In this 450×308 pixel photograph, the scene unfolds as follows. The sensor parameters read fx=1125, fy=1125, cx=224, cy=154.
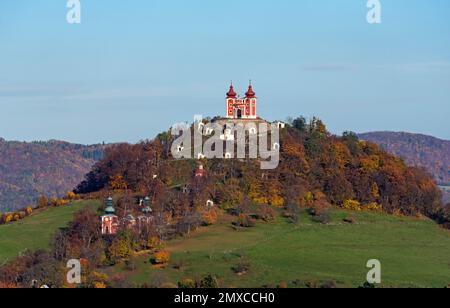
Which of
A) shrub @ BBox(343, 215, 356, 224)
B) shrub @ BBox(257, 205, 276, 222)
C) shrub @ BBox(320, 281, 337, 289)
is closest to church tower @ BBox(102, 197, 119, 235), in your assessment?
shrub @ BBox(257, 205, 276, 222)

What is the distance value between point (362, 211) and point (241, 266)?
75.8 feet

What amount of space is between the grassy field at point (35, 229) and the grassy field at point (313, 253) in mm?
10759

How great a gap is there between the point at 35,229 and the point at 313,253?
23.3 metres

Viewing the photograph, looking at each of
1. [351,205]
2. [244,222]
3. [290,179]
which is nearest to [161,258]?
[244,222]

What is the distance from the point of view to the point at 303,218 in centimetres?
8944

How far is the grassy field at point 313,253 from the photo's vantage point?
2849 inches

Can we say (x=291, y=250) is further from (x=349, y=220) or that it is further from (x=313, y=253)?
(x=349, y=220)

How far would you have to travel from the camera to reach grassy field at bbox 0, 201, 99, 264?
273 ft

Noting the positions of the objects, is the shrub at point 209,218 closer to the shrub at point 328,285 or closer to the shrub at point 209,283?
the shrub at point 328,285

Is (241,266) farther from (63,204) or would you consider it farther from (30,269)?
(63,204)

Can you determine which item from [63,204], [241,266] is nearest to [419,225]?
[241,266]

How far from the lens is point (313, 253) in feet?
262

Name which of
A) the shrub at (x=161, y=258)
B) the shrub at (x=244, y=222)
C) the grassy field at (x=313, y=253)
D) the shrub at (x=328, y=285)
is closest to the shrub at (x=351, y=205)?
the grassy field at (x=313, y=253)

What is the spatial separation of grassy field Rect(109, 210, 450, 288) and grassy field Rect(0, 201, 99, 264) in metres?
10.8
